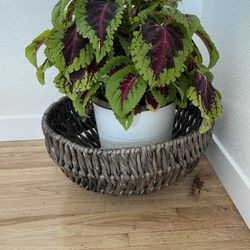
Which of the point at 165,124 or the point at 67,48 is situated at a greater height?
the point at 67,48

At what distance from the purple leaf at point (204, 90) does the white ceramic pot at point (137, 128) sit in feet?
0.40

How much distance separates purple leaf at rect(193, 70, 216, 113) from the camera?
846 millimetres

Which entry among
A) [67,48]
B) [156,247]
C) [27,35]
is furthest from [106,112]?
[27,35]

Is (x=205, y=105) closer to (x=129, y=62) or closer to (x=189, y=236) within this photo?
(x=129, y=62)

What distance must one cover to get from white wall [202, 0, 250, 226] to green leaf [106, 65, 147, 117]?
1.13 ft

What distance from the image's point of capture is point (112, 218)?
0.97m

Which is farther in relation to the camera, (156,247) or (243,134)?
(243,134)

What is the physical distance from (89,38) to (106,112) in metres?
0.24

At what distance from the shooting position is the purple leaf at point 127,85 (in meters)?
0.80

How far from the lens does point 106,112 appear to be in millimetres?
930

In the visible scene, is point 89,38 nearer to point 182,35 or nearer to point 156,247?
point 182,35

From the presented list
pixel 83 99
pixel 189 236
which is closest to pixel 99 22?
pixel 83 99

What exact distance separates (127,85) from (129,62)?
0.25ft

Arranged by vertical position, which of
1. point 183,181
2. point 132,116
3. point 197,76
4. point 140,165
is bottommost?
point 183,181
